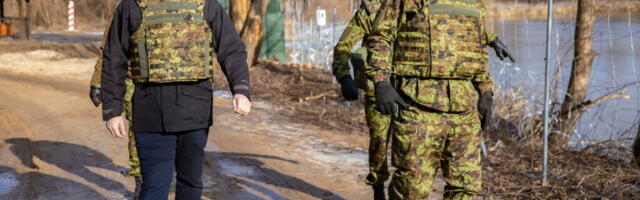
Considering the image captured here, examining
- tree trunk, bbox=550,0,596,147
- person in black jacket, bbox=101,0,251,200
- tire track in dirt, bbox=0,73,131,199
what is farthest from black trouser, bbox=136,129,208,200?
tree trunk, bbox=550,0,596,147

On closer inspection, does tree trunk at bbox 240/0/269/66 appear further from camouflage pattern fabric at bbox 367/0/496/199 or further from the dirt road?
camouflage pattern fabric at bbox 367/0/496/199

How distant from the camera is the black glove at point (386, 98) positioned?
4.05 m

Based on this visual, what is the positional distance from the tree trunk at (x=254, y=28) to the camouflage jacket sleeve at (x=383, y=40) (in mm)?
12441

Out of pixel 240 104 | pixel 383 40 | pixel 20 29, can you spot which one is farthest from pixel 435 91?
pixel 20 29

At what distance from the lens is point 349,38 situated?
4961 mm

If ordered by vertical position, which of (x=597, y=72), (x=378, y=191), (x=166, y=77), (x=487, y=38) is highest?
(x=487, y=38)

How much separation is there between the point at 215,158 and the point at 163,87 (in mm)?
3690

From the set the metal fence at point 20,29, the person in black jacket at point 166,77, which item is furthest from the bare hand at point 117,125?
the metal fence at point 20,29

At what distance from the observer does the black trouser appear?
4.14 m

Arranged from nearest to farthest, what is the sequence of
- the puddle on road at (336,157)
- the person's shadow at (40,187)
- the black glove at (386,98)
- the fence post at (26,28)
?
1. the black glove at (386,98)
2. the person's shadow at (40,187)
3. the puddle on road at (336,157)
4. the fence post at (26,28)

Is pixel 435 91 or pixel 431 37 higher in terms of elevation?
pixel 431 37

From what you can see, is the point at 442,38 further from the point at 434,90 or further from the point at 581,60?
the point at 581,60

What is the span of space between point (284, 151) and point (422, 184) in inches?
161

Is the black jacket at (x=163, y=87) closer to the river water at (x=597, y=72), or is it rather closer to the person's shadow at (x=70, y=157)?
the person's shadow at (x=70, y=157)
